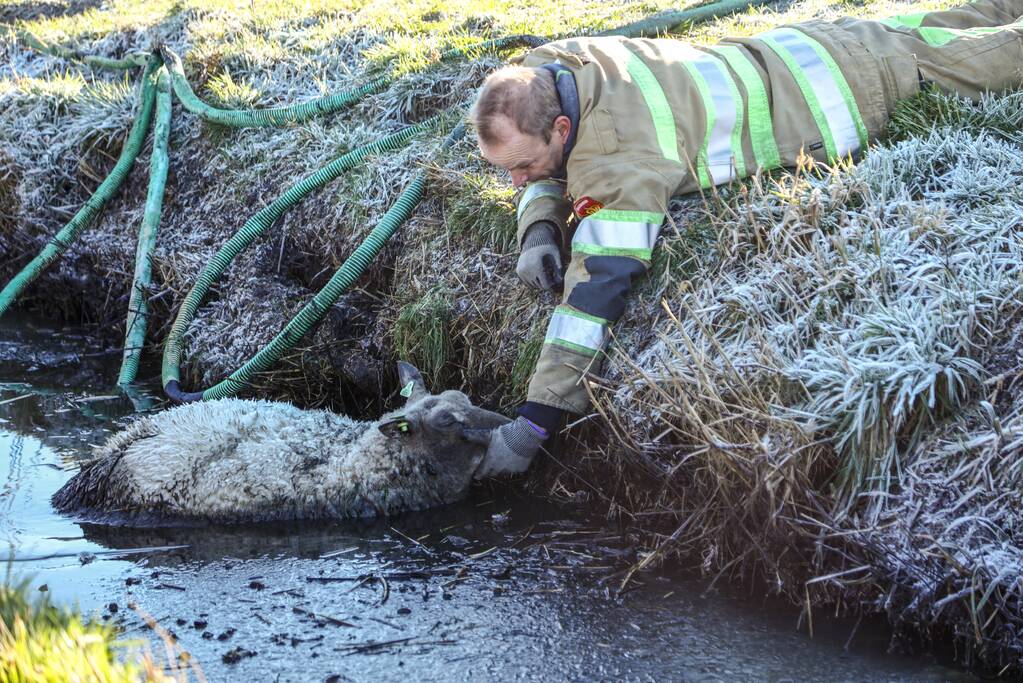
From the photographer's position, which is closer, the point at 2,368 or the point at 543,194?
the point at 543,194

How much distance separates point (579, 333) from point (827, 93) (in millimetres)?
2077

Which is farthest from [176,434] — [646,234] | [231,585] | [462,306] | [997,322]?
[997,322]

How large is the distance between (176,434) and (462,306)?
1.78 m

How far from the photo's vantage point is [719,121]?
Answer: 555 cm

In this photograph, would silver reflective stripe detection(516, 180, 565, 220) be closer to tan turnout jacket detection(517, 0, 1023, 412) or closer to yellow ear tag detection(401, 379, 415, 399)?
tan turnout jacket detection(517, 0, 1023, 412)

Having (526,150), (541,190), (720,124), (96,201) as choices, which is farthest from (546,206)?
(96,201)

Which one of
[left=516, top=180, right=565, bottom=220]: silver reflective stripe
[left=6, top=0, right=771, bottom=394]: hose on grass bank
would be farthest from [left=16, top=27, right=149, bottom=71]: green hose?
[left=516, top=180, right=565, bottom=220]: silver reflective stripe

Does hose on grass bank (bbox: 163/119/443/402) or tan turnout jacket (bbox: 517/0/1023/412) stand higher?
tan turnout jacket (bbox: 517/0/1023/412)

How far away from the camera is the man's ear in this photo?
526 cm

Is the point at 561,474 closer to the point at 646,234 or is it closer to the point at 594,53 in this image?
the point at 646,234

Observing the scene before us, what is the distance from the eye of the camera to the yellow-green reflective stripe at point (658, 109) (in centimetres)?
526

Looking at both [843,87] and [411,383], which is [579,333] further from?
[843,87]

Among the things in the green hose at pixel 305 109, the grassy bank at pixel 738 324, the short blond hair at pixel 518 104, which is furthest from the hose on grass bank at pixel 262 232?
the short blond hair at pixel 518 104

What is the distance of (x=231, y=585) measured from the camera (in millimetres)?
4684
